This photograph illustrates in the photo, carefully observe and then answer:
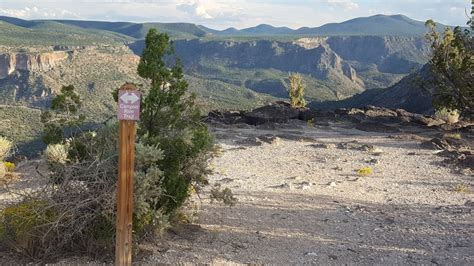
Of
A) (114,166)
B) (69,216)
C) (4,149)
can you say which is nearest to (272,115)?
(4,149)

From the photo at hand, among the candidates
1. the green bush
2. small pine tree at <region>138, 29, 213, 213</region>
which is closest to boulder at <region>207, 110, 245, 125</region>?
small pine tree at <region>138, 29, 213, 213</region>

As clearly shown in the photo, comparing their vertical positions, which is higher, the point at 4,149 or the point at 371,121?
the point at 4,149

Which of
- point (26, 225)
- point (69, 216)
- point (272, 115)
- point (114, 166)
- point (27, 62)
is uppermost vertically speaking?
point (114, 166)

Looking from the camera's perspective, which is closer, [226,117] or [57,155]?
[57,155]

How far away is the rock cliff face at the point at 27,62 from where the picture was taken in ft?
216

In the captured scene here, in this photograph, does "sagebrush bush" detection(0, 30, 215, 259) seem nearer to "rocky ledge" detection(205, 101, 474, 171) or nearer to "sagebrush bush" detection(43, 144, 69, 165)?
"sagebrush bush" detection(43, 144, 69, 165)

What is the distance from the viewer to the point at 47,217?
5793mm

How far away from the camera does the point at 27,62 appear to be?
6844 cm

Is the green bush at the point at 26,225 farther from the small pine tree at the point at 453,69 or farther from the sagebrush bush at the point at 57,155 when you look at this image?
the small pine tree at the point at 453,69

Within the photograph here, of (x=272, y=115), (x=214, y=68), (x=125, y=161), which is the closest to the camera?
(x=125, y=161)

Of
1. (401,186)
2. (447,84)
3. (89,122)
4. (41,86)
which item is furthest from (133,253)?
(41,86)

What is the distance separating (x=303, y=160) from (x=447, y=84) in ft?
14.3

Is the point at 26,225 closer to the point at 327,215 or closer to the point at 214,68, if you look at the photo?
the point at 327,215

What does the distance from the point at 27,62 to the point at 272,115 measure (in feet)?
175
